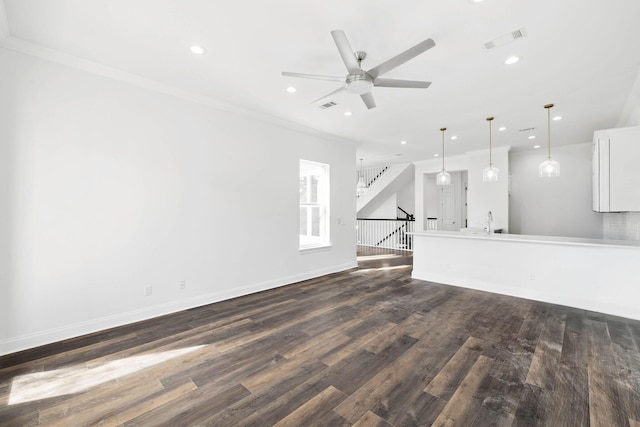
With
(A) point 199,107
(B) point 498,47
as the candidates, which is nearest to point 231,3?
(A) point 199,107

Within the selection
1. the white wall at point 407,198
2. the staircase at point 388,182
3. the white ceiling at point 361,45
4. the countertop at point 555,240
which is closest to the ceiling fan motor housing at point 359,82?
the white ceiling at point 361,45

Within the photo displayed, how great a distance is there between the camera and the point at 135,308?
10.9ft

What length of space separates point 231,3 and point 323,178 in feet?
13.1

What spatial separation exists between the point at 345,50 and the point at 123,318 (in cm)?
380

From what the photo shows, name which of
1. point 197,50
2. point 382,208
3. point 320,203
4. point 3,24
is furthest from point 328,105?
point 382,208

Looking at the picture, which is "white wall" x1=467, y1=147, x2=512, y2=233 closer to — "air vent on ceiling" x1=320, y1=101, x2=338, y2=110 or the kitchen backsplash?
the kitchen backsplash

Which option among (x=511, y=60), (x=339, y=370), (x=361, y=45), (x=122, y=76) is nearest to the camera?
(x=339, y=370)

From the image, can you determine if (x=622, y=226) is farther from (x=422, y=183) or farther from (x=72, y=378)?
(x=72, y=378)

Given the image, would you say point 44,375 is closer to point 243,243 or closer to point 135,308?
point 135,308

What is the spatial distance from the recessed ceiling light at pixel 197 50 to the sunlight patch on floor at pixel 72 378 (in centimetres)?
303

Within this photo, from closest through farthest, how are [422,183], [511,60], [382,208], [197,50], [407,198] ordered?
[197,50]
[511,60]
[422,183]
[407,198]
[382,208]

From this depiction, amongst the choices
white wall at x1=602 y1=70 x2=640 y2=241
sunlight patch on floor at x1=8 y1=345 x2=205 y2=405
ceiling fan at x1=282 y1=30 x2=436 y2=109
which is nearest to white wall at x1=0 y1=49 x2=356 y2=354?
sunlight patch on floor at x1=8 y1=345 x2=205 y2=405

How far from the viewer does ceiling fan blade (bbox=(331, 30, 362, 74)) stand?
1986mm

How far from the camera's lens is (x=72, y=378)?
7.29 feet
